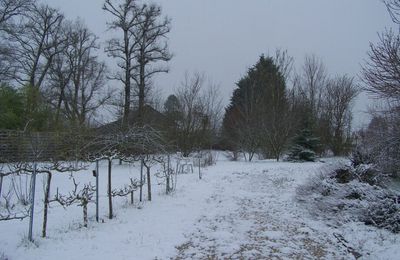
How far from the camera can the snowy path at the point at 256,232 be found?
6.47 metres

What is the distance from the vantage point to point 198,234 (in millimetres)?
7441

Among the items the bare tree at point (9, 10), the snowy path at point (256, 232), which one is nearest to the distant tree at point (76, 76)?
the bare tree at point (9, 10)

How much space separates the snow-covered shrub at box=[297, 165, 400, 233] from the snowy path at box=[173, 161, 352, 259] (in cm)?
54

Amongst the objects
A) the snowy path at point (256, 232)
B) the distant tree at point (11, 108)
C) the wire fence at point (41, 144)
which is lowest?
the snowy path at point (256, 232)

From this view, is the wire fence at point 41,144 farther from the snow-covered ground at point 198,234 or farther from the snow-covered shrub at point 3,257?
the snow-covered shrub at point 3,257

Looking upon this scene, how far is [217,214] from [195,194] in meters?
2.57

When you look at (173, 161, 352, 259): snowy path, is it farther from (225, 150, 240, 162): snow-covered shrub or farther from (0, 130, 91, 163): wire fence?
(225, 150, 240, 162): snow-covered shrub

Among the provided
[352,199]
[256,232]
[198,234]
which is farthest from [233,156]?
[198,234]

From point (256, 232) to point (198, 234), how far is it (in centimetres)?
118

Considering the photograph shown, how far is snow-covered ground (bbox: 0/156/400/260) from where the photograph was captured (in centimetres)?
624

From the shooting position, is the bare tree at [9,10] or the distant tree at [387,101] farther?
the bare tree at [9,10]

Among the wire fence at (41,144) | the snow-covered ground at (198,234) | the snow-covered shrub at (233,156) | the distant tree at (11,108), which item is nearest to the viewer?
the snow-covered ground at (198,234)

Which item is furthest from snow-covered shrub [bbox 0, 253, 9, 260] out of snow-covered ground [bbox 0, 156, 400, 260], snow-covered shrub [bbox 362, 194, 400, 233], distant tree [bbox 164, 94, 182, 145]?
distant tree [bbox 164, 94, 182, 145]

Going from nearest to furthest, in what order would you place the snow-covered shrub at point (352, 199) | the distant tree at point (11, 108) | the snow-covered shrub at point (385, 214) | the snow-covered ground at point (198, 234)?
the snow-covered ground at point (198, 234)
the snow-covered shrub at point (385, 214)
the snow-covered shrub at point (352, 199)
the distant tree at point (11, 108)
